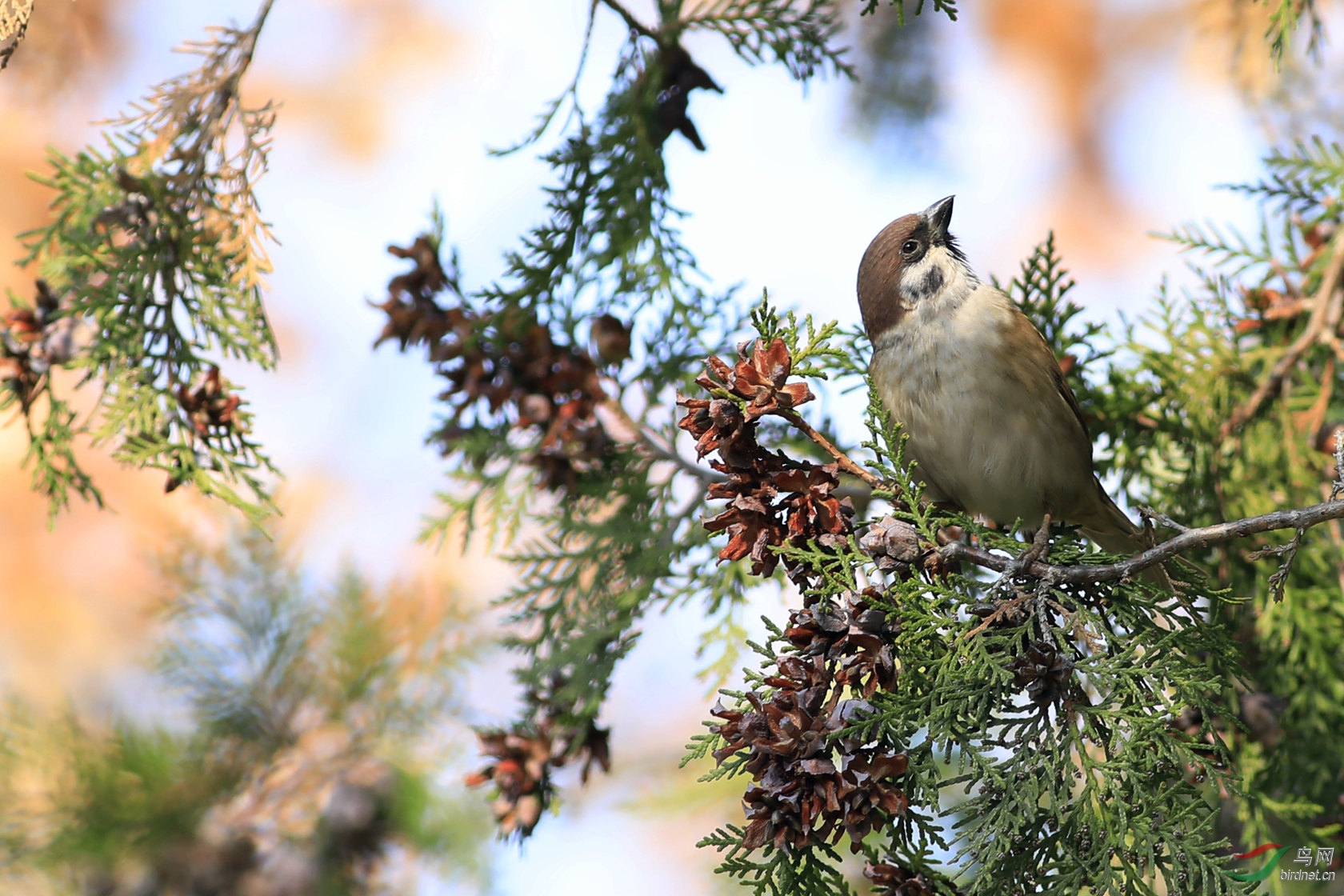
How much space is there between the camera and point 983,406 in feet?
5.88

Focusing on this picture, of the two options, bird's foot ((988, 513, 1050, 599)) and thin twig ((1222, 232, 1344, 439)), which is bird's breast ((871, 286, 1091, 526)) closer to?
thin twig ((1222, 232, 1344, 439))

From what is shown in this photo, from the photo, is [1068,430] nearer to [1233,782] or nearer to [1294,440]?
[1294,440]

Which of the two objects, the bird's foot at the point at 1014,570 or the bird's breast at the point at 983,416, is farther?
the bird's breast at the point at 983,416

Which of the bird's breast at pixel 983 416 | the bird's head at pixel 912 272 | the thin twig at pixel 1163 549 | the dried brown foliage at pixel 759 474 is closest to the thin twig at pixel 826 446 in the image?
the dried brown foliage at pixel 759 474

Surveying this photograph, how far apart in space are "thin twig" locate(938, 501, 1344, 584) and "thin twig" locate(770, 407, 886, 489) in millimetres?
117

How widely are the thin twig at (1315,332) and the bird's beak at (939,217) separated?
0.61 m

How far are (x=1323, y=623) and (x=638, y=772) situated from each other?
2573mm

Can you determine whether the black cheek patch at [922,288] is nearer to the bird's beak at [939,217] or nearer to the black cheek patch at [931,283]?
the black cheek patch at [931,283]

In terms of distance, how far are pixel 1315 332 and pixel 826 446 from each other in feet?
3.77

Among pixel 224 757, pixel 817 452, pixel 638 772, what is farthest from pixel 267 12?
pixel 638 772

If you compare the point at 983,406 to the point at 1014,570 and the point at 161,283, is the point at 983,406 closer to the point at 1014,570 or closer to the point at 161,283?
the point at 1014,570

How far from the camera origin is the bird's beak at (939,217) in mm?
2016

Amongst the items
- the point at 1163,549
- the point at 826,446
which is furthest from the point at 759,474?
the point at 1163,549

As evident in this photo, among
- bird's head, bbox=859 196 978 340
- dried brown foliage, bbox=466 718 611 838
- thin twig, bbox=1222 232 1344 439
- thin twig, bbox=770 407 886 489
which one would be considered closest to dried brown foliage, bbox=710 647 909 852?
thin twig, bbox=770 407 886 489
